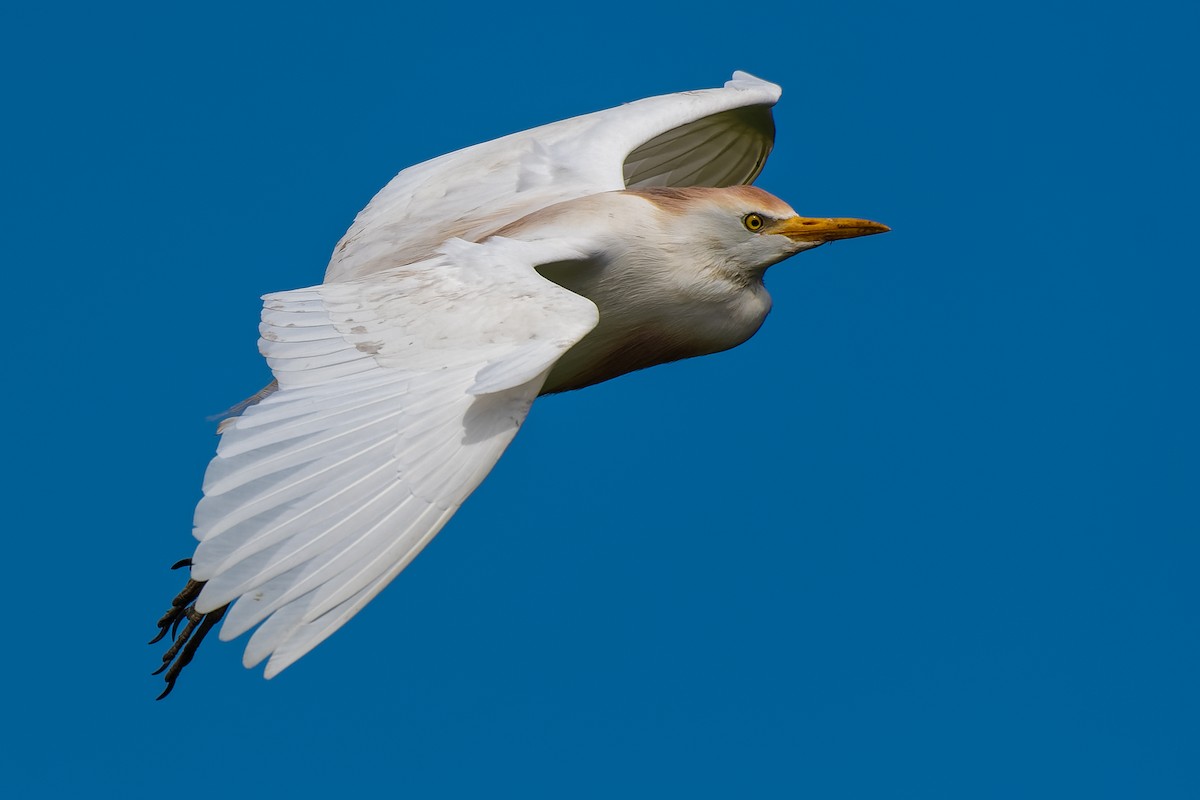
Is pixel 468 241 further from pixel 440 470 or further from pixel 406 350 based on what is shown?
pixel 440 470

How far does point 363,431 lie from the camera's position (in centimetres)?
654

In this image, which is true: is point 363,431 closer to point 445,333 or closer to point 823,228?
point 445,333

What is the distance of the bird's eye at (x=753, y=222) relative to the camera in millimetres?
7988

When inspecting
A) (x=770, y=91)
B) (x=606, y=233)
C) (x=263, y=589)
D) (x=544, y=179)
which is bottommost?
(x=263, y=589)

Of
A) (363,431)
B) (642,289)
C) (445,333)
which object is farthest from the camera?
(642,289)

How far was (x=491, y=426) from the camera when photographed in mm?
6566

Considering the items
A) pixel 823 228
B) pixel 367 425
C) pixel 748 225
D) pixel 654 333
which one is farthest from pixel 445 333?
pixel 823 228

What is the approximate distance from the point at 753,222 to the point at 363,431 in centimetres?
217

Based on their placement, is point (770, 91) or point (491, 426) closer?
point (491, 426)

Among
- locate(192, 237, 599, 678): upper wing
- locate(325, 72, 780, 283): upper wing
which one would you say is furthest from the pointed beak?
locate(192, 237, 599, 678): upper wing

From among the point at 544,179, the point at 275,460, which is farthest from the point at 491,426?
the point at 544,179

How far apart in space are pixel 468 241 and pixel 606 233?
22.4 inches

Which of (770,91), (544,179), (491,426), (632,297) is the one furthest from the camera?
(770,91)

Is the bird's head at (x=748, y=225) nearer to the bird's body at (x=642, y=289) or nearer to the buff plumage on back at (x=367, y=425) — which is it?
the bird's body at (x=642, y=289)
